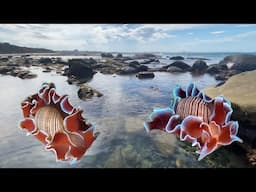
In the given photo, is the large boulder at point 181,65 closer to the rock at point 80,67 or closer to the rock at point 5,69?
the rock at point 80,67

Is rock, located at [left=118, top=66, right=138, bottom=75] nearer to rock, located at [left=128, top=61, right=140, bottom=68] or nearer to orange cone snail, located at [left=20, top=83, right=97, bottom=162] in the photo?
rock, located at [left=128, top=61, right=140, bottom=68]

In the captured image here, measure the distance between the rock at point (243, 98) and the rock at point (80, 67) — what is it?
975 millimetres

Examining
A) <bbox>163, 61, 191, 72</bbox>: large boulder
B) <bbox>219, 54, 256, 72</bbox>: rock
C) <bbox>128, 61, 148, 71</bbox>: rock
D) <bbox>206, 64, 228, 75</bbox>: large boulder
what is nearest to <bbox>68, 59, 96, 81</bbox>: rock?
<bbox>128, 61, 148, 71</bbox>: rock

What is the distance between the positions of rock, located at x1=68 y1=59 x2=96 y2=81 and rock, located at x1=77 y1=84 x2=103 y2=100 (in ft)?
0.37

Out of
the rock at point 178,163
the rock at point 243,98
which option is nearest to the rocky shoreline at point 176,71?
the rock at point 243,98

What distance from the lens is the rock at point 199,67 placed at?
9.80 ft

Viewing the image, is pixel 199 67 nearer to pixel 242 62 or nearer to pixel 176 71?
pixel 176 71

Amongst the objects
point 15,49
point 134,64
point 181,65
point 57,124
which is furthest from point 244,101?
point 15,49

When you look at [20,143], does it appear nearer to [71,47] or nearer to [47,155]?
[47,155]

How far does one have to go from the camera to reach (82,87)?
2961 millimetres

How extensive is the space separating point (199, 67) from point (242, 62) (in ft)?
1.13

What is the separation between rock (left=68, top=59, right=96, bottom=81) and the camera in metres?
3.01
